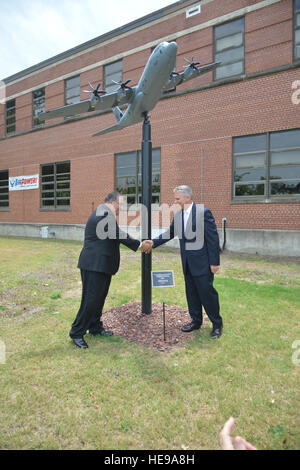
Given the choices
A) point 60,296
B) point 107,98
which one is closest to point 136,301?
point 60,296

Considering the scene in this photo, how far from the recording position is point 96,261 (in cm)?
419

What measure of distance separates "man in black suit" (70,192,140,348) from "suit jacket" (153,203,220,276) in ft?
3.47

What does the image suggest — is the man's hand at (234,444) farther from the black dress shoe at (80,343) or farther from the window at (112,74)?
the window at (112,74)

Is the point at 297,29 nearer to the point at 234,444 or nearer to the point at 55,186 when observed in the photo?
the point at 234,444

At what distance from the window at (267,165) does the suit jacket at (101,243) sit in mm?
10292

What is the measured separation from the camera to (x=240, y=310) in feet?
18.9

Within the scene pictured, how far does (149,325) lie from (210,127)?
37.6 feet

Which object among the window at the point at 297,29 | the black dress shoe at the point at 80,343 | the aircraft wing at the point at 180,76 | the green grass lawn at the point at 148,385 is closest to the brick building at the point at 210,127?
the window at the point at 297,29

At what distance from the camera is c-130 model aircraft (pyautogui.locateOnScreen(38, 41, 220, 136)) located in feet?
14.5

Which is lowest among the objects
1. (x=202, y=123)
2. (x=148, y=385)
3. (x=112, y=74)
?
(x=148, y=385)

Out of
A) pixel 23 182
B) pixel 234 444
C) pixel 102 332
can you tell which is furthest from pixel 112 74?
pixel 234 444

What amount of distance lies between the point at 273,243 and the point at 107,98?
9.74 m

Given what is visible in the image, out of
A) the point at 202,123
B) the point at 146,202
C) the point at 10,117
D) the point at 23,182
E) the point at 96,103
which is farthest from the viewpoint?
the point at 10,117
